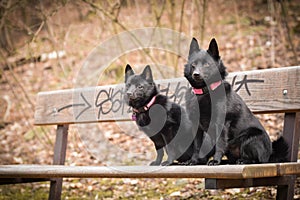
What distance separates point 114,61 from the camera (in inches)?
316

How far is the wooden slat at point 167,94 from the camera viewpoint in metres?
3.26

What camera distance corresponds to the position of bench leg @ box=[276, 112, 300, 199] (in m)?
3.09

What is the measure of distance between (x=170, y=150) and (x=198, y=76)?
27.9 inches

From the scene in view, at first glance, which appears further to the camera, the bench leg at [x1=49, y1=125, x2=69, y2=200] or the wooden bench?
the bench leg at [x1=49, y1=125, x2=69, y2=200]

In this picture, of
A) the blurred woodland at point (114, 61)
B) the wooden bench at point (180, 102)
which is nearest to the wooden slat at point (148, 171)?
the wooden bench at point (180, 102)

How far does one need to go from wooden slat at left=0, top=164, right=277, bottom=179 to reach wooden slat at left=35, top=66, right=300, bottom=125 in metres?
0.83

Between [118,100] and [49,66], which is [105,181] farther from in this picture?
[49,66]

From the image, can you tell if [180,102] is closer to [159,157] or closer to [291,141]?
[159,157]

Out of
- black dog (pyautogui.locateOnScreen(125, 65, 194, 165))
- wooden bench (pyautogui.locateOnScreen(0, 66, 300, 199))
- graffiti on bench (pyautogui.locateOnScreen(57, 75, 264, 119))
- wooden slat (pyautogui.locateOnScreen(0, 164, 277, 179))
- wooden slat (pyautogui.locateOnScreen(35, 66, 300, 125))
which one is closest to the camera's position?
wooden slat (pyautogui.locateOnScreen(0, 164, 277, 179))

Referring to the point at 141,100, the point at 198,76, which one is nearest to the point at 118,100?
the point at 141,100

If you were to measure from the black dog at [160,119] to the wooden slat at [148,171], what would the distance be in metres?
0.44

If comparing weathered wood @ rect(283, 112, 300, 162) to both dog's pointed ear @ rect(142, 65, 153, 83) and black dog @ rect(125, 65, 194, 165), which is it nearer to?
black dog @ rect(125, 65, 194, 165)

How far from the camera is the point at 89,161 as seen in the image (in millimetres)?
6113

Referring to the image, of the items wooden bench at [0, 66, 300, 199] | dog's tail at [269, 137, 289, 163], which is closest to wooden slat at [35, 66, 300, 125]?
wooden bench at [0, 66, 300, 199]
